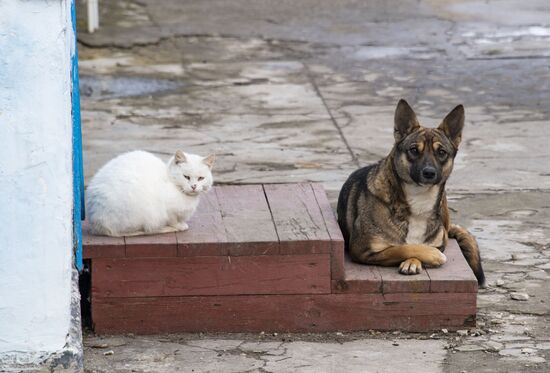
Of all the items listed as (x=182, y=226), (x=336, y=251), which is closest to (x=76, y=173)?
(x=182, y=226)

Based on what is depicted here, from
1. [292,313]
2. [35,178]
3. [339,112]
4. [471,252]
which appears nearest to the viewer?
[35,178]

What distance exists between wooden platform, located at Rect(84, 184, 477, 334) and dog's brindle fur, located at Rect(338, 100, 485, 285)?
0.12 meters

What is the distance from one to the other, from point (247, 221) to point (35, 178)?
1680 millimetres

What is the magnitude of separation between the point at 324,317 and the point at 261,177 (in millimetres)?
3120

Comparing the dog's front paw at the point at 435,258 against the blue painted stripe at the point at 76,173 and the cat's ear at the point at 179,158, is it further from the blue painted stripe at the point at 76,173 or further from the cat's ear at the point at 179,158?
the blue painted stripe at the point at 76,173

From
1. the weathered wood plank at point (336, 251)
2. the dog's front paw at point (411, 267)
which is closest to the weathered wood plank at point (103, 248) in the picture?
the weathered wood plank at point (336, 251)

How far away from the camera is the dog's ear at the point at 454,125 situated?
661cm

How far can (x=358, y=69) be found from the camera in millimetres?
13555

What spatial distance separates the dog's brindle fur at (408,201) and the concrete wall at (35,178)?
198 centimetres

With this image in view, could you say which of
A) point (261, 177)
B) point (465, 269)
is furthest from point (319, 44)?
point (465, 269)

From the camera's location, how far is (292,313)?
6430 millimetres

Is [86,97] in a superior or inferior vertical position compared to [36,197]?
inferior

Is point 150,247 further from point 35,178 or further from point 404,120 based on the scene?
point 404,120

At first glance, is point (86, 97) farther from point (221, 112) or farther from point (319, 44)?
point (319, 44)
